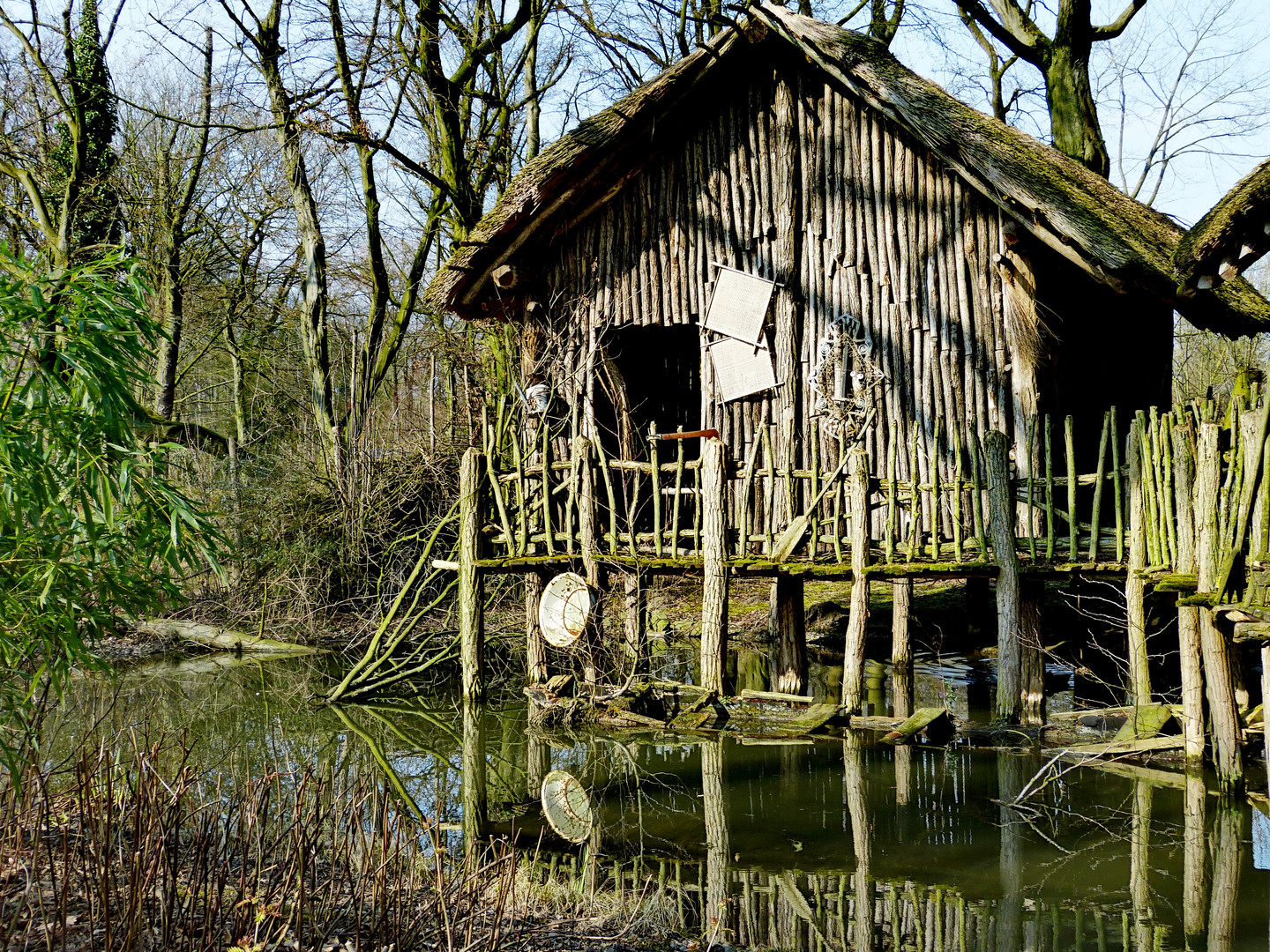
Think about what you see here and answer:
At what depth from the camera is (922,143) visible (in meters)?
10.4

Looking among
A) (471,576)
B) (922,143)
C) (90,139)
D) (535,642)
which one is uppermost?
(90,139)

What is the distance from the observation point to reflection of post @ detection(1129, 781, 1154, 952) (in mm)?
5191

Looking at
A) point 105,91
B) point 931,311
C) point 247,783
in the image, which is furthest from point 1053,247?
point 105,91

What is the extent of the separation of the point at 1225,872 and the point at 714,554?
4495 mm

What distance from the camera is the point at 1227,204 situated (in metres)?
6.24

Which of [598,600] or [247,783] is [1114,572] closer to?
[598,600]

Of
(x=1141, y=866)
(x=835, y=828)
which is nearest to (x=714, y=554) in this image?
(x=835, y=828)

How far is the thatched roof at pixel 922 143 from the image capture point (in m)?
9.24

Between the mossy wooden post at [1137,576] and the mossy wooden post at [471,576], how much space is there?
19.5 ft

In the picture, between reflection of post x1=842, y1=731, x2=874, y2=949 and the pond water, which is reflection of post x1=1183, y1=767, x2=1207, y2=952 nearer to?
the pond water

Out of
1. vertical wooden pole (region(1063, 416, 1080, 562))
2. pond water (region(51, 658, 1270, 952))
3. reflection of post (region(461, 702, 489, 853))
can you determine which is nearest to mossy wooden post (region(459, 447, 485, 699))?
reflection of post (region(461, 702, 489, 853))

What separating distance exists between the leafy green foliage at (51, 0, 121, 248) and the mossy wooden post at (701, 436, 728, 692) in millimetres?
13824

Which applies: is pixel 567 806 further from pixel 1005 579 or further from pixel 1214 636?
pixel 1214 636

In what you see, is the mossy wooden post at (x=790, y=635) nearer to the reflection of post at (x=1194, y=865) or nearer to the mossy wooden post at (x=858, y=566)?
the mossy wooden post at (x=858, y=566)
